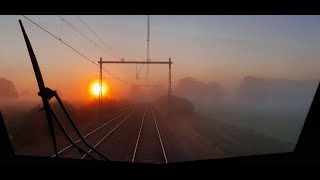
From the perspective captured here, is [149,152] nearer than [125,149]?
Yes

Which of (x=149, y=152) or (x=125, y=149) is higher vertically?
(x=149, y=152)

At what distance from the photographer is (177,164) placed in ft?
10.4

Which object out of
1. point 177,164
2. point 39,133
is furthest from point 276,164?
point 39,133

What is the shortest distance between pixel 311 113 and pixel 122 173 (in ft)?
8.49

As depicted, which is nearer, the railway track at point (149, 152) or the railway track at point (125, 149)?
the railway track at point (149, 152)

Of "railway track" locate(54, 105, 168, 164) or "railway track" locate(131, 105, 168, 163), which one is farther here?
"railway track" locate(54, 105, 168, 164)

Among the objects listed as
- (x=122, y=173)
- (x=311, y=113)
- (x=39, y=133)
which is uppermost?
(x=311, y=113)
